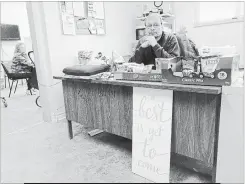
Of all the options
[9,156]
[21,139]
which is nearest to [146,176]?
[9,156]

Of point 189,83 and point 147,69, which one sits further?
point 147,69

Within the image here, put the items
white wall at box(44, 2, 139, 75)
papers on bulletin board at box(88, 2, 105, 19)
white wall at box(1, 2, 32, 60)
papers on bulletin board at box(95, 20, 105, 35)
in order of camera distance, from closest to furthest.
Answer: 1. white wall at box(44, 2, 139, 75)
2. papers on bulletin board at box(88, 2, 105, 19)
3. papers on bulletin board at box(95, 20, 105, 35)
4. white wall at box(1, 2, 32, 60)

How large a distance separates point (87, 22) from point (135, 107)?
1.77m

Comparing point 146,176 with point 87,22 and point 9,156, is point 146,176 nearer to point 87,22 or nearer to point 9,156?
point 9,156

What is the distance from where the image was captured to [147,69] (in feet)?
4.39

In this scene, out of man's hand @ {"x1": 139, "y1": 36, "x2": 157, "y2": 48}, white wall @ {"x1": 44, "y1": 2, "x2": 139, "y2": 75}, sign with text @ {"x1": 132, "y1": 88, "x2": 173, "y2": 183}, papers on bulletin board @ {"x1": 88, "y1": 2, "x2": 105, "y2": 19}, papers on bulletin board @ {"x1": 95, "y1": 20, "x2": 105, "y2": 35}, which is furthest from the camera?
papers on bulletin board @ {"x1": 95, "y1": 20, "x2": 105, "y2": 35}

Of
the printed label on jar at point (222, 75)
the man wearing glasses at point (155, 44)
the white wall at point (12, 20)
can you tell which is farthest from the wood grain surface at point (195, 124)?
the white wall at point (12, 20)

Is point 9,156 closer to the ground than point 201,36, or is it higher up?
closer to the ground

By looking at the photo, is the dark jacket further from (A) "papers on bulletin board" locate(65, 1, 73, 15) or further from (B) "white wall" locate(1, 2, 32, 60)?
(B) "white wall" locate(1, 2, 32, 60)

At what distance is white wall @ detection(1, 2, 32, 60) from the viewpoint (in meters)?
5.33

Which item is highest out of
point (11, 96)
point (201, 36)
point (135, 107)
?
point (201, 36)

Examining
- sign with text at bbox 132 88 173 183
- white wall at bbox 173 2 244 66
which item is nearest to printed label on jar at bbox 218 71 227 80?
sign with text at bbox 132 88 173 183

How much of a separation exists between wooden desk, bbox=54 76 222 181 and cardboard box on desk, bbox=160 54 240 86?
0.12 ft

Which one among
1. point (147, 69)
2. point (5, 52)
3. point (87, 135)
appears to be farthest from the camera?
point (5, 52)
